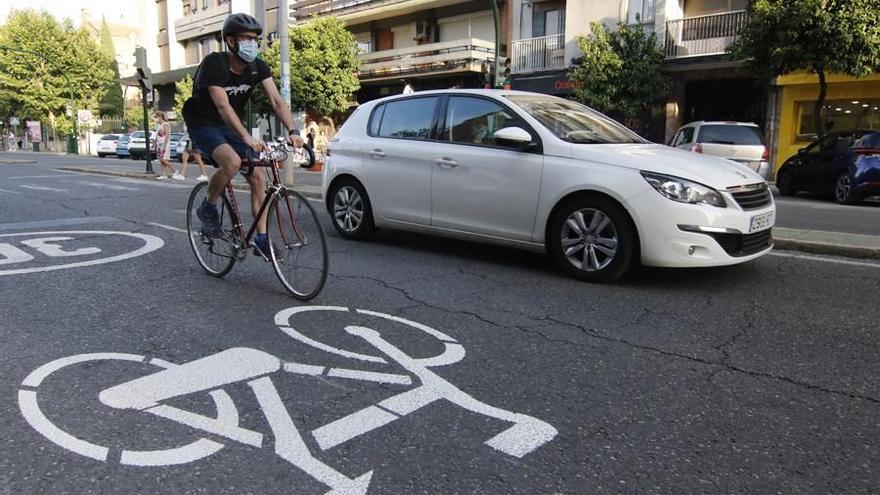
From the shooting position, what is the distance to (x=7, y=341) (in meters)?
3.76

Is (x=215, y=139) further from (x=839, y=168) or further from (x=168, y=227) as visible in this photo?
(x=839, y=168)

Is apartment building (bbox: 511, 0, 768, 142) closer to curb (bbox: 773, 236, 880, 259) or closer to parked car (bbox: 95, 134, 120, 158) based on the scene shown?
curb (bbox: 773, 236, 880, 259)

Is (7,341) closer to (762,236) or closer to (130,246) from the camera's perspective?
(130,246)

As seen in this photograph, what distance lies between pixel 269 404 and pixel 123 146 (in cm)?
3822

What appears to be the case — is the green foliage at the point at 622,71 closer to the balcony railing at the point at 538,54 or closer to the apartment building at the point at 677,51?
the apartment building at the point at 677,51

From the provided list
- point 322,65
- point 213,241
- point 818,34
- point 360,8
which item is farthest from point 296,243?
point 360,8

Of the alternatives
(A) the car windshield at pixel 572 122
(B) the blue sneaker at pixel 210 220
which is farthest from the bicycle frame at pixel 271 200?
(A) the car windshield at pixel 572 122

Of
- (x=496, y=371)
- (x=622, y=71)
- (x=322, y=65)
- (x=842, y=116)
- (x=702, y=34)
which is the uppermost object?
(x=702, y=34)

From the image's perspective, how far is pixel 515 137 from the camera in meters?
5.57

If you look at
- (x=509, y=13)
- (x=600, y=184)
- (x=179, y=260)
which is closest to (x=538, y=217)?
(x=600, y=184)

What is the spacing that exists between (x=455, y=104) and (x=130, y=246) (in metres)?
3.57

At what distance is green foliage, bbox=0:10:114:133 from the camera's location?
48656 millimetres

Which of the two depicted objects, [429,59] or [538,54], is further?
[429,59]

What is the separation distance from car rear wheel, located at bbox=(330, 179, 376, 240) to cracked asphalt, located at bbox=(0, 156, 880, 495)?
87 centimetres
